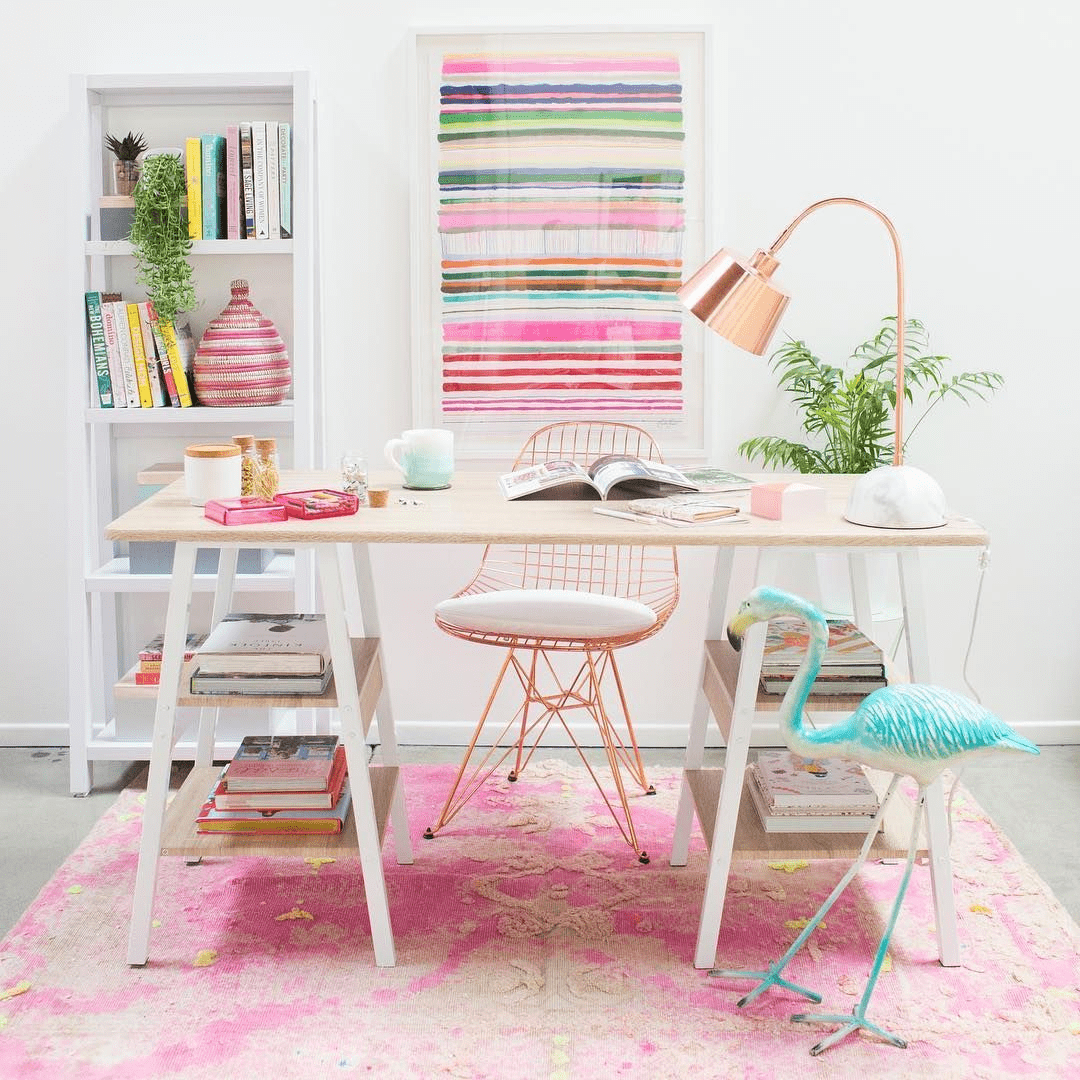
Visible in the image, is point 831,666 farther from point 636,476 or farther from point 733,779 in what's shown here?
point 636,476

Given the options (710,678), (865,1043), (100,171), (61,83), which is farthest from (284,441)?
(865,1043)

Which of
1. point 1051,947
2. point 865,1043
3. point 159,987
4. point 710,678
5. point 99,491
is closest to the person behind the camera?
point 865,1043

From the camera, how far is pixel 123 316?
3.14 meters

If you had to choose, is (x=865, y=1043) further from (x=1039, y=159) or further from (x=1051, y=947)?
(x=1039, y=159)

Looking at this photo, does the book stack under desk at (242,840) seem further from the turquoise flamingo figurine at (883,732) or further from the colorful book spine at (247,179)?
the colorful book spine at (247,179)

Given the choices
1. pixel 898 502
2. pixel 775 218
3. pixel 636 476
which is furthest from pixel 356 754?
pixel 775 218

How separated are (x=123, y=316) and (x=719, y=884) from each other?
1.96m

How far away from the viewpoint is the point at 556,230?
3326mm

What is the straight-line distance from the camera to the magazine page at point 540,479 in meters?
2.45

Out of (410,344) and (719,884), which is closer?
(719,884)

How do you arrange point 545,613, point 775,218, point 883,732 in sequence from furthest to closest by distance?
point 775,218 < point 545,613 < point 883,732

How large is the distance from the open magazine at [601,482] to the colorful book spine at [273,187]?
103cm

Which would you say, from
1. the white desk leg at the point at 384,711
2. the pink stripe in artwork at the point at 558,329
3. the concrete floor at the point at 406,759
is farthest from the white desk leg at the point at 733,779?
the pink stripe in artwork at the point at 558,329

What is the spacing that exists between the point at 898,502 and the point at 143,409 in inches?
73.8
